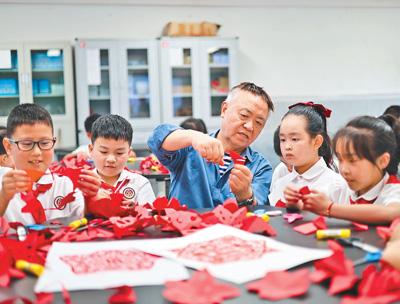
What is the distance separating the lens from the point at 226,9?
255 inches

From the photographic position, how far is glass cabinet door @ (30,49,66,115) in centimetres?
580

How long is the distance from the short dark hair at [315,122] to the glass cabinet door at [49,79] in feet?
A: 14.1

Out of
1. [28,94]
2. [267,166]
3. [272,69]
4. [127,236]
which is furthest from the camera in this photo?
[272,69]

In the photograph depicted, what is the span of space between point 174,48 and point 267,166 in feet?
13.8

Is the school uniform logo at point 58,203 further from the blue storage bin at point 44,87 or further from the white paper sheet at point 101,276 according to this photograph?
the blue storage bin at point 44,87

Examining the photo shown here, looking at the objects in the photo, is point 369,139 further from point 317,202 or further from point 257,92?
point 257,92

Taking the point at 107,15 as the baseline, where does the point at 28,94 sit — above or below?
below

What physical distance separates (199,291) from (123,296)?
11 cm

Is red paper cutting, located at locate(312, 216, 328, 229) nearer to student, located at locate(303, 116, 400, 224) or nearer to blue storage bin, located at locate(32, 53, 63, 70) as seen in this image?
student, located at locate(303, 116, 400, 224)

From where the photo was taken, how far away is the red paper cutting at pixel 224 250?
0.86 m

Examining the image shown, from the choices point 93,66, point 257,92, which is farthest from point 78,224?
point 93,66

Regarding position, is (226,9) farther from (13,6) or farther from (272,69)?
(13,6)

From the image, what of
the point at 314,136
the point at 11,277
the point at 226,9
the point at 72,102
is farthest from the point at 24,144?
the point at 226,9

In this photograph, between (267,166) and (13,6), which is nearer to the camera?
(267,166)
